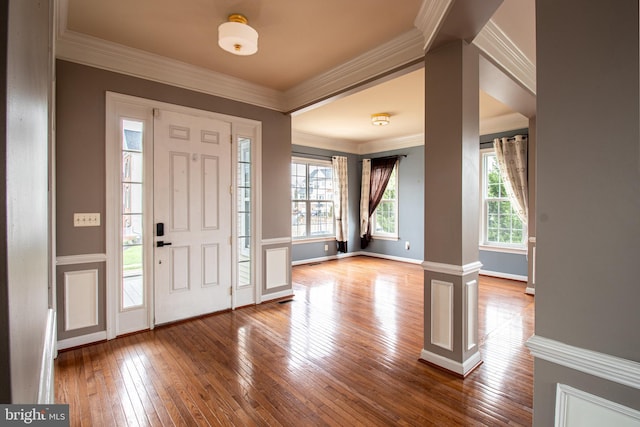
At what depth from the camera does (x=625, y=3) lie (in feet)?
3.30

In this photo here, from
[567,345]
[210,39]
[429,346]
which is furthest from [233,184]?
[567,345]

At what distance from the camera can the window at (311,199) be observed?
661 cm

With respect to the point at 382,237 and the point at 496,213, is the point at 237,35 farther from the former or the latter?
the point at 382,237

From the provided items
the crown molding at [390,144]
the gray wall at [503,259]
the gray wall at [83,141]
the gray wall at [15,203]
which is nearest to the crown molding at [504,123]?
the gray wall at [503,259]

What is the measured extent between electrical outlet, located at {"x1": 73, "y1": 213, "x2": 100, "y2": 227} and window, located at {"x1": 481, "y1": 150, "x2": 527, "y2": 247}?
18.9 feet

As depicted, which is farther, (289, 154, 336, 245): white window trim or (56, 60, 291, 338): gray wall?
(289, 154, 336, 245): white window trim

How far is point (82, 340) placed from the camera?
282 centimetres

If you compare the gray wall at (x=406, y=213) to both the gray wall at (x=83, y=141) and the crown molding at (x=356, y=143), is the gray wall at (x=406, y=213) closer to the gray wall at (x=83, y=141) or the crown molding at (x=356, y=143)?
the crown molding at (x=356, y=143)

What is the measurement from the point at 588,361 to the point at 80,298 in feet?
11.9

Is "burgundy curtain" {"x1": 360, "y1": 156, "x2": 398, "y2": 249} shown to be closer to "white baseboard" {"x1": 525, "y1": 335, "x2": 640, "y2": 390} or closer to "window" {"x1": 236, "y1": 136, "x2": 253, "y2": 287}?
"window" {"x1": 236, "y1": 136, "x2": 253, "y2": 287}

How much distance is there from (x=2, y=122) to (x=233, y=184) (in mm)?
3490

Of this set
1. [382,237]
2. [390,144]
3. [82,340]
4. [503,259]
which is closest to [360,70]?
[82,340]

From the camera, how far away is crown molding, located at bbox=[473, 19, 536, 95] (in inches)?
99.4

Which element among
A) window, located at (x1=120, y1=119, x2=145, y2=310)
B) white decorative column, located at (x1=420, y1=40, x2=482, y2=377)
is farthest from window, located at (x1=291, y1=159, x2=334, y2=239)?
white decorative column, located at (x1=420, y1=40, x2=482, y2=377)
